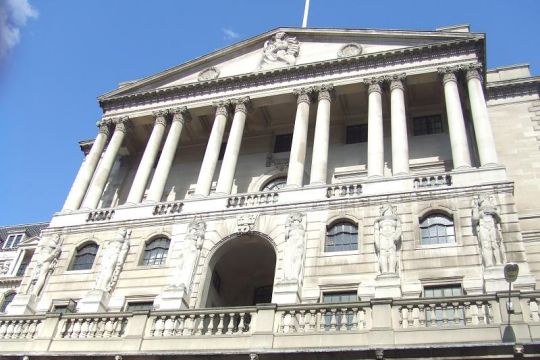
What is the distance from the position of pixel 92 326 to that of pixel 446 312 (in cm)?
1426

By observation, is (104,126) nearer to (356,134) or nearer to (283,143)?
(283,143)

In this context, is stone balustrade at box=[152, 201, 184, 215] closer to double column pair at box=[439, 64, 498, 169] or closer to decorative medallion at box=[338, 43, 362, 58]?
decorative medallion at box=[338, 43, 362, 58]

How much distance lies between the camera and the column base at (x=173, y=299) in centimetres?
2596

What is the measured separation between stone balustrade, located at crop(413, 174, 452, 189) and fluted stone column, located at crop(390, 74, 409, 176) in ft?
2.95

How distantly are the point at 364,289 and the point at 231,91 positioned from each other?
17.6m

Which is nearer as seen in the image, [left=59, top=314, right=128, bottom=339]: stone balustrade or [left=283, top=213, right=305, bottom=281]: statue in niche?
[left=59, top=314, right=128, bottom=339]: stone balustrade

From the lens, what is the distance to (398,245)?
25.6 m

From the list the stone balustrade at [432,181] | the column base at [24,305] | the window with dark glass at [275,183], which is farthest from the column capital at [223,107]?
the column base at [24,305]

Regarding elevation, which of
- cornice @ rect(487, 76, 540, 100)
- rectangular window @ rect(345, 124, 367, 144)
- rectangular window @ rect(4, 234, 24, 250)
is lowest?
rectangular window @ rect(345, 124, 367, 144)

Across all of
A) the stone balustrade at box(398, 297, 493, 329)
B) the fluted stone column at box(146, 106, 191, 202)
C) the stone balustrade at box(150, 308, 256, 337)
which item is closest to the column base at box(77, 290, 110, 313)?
the stone balustrade at box(150, 308, 256, 337)

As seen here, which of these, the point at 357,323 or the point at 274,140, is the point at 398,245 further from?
the point at 274,140

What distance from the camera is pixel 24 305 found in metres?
29.1

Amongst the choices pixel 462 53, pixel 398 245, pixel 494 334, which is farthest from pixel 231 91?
pixel 494 334

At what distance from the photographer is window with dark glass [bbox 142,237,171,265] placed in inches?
1186
